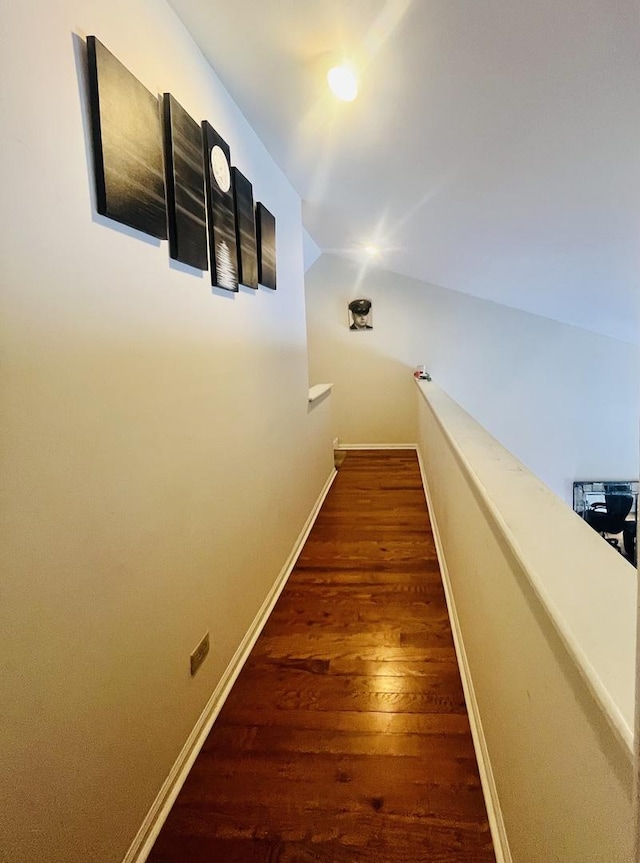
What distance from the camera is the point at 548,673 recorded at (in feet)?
2.61

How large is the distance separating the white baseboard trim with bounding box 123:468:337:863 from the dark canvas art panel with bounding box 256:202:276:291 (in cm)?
162

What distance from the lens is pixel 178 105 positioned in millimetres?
1324

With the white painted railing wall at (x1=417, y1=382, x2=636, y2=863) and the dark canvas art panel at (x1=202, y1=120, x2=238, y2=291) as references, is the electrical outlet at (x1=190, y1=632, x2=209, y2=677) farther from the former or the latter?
the dark canvas art panel at (x1=202, y1=120, x2=238, y2=291)

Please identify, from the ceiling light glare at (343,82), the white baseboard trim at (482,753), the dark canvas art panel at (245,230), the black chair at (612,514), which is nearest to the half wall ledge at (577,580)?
the white baseboard trim at (482,753)

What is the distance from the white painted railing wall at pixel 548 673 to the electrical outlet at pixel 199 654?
0.93 metres

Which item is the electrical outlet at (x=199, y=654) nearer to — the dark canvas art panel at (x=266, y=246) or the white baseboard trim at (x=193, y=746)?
the white baseboard trim at (x=193, y=746)

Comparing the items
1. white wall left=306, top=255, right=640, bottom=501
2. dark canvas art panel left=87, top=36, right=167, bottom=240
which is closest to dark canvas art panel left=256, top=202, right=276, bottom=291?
dark canvas art panel left=87, top=36, right=167, bottom=240

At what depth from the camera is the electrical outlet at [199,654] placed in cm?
146

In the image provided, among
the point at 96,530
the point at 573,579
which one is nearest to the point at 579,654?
the point at 573,579

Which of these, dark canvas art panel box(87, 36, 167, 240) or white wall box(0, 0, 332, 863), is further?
dark canvas art panel box(87, 36, 167, 240)

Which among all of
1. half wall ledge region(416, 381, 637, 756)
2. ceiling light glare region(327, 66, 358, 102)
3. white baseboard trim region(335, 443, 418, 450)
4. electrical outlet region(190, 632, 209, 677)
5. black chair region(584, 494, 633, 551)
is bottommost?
black chair region(584, 494, 633, 551)

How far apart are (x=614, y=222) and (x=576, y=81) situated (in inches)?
41.9

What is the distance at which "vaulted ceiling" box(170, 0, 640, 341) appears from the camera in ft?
4.06

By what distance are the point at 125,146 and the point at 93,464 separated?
2.50 ft
